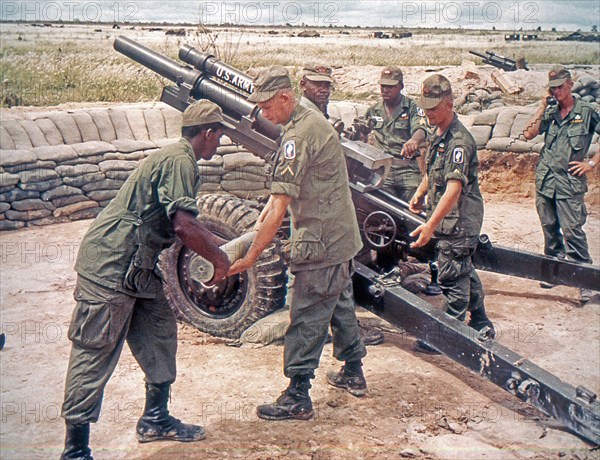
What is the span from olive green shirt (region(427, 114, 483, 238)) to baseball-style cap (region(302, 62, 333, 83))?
45.2 inches

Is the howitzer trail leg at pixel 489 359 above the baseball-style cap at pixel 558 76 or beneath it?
beneath

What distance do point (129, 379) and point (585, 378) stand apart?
3039 millimetres

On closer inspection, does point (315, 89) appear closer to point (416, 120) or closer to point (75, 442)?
point (416, 120)

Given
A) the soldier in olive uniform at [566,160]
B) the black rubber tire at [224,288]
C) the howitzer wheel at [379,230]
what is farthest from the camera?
the soldier in olive uniform at [566,160]

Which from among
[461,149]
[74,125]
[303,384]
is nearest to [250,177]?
[74,125]

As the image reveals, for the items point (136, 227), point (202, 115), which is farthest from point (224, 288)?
point (202, 115)

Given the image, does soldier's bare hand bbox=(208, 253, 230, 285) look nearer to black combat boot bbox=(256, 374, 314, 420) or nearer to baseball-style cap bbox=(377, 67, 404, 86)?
black combat boot bbox=(256, 374, 314, 420)

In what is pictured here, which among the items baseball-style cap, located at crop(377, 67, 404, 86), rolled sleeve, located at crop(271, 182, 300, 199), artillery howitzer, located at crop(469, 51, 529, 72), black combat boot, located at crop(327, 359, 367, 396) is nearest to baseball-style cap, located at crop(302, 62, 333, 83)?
baseball-style cap, located at crop(377, 67, 404, 86)

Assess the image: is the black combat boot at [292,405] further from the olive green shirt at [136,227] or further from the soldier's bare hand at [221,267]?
the olive green shirt at [136,227]

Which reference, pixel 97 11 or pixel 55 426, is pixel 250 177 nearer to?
pixel 97 11

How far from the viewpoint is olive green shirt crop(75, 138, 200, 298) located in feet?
11.0

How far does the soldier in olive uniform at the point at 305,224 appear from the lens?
3758mm

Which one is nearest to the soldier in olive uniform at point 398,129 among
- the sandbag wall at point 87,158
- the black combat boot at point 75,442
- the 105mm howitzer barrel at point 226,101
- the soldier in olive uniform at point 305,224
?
the 105mm howitzer barrel at point 226,101

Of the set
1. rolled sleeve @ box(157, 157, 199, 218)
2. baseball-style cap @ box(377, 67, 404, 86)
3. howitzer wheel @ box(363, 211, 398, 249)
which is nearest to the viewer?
rolled sleeve @ box(157, 157, 199, 218)
